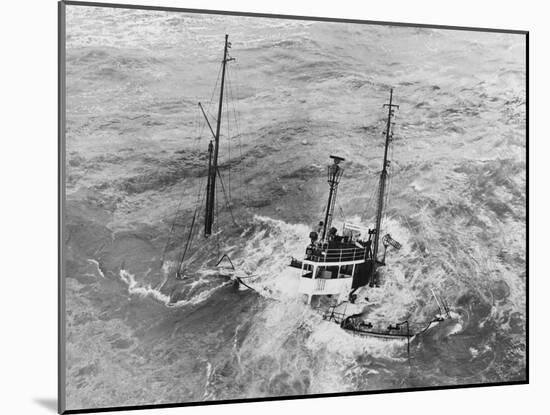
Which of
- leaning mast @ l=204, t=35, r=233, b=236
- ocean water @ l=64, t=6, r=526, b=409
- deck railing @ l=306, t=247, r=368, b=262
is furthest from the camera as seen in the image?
deck railing @ l=306, t=247, r=368, b=262

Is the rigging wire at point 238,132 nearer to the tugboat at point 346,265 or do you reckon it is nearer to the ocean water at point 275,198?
the ocean water at point 275,198

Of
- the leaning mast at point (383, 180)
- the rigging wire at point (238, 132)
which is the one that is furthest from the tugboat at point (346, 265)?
the rigging wire at point (238, 132)

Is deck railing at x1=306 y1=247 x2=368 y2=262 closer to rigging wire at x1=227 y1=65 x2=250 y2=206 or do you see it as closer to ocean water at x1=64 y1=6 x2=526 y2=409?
ocean water at x1=64 y1=6 x2=526 y2=409

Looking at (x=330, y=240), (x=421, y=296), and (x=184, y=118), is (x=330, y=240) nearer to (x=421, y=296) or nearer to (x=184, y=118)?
(x=421, y=296)

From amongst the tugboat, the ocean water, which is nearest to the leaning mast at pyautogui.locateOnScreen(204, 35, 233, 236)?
the ocean water

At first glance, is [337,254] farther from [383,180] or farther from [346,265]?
[383,180]

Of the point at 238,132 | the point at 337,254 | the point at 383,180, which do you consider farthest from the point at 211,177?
the point at 383,180
